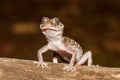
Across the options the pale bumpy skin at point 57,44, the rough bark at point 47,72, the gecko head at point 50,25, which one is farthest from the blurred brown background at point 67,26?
the rough bark at point 47,72

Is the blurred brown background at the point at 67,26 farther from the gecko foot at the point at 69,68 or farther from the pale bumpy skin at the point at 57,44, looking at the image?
the gecko foot at the point at 69,68

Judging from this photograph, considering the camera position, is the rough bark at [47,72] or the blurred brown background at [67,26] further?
the blurred brown background at [67,26]

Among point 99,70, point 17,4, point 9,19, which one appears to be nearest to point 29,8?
point 17,4

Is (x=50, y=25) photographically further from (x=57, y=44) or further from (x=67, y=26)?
(x=67, y=26)

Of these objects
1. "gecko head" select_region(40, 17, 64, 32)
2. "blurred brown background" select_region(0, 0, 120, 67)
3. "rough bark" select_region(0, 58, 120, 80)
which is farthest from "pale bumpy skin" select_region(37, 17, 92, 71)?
"blurred brown background" select_region(0, 0, 120, 67)

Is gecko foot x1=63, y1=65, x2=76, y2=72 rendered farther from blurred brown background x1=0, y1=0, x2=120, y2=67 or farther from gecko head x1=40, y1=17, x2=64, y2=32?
blurred brown background x1=0, y1=0, x2=120, y2=67

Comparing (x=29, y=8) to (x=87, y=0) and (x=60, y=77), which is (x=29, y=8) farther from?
(x=60, y=77)

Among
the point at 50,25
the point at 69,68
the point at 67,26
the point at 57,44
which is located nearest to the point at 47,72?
the point at 69,68
